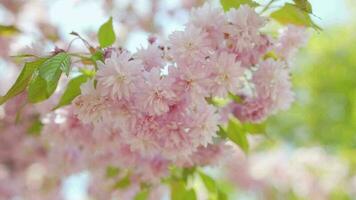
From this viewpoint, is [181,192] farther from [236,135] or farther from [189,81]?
[189,81]

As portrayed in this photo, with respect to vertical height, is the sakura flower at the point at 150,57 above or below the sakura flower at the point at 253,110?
below

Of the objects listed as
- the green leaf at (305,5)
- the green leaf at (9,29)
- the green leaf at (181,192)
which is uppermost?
the green leaf at (9,29)

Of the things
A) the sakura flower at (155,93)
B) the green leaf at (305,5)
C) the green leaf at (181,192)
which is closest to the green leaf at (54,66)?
the sakura flower at (155,93)

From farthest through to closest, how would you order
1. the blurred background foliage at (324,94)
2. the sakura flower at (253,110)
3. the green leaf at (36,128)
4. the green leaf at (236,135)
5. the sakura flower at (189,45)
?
the blurred background foliage at (324,94) → the green leaf at (36,128) → the green leaf at (236,135) → the sakura flower at (253,110) → the sakura flower at (189,45)

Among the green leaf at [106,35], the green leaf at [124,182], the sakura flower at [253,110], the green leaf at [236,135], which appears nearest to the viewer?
the green leaf at [106,35]

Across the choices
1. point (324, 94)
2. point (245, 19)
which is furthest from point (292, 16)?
point (324, 94)

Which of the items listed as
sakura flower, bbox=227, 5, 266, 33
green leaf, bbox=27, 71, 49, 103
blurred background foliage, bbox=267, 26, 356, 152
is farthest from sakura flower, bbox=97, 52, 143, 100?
blurred background foliage, bbox=267, 26, 356, 152

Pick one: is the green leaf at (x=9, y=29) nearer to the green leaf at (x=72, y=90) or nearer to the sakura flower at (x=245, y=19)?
the green leaf at (x=72, y=90)
